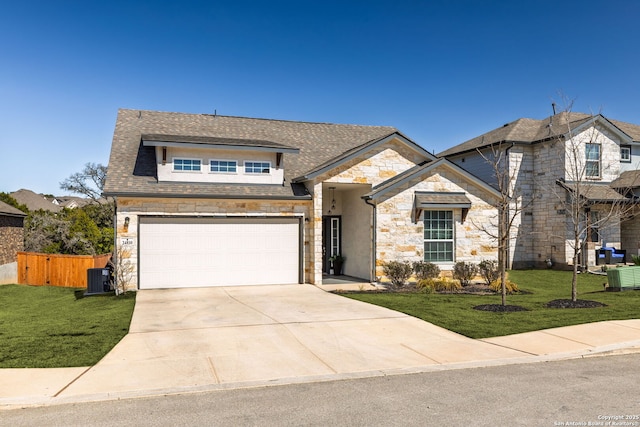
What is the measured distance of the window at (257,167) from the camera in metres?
18.7

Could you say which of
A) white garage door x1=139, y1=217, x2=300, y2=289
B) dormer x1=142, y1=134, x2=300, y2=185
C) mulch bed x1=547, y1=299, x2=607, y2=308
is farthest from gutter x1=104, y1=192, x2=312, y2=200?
mulch bed x1=547, y1=299, x2=607, y2=308

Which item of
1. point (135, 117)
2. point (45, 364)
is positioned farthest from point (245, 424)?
point (135, 117)

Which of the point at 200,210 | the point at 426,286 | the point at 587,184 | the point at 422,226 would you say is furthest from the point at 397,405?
the point at 587,184

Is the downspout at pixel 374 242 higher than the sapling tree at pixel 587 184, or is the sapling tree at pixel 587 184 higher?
the sapling tree at pixel 587 184

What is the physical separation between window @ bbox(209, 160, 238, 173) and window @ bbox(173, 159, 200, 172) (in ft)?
1.65

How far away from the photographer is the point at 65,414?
18.6ft

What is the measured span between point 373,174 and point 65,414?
14.8m

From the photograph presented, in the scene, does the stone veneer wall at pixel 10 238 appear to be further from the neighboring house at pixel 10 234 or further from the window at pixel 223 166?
the window at pixel 223 166

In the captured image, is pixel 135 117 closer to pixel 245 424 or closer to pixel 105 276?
pixel 105 276

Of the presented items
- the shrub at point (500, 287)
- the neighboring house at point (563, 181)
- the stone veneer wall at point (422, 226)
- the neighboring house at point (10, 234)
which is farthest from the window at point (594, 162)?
the neighboring house at point (10, 234)

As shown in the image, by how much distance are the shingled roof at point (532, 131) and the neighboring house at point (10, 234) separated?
23575 mm

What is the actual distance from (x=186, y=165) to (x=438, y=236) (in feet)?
31.9

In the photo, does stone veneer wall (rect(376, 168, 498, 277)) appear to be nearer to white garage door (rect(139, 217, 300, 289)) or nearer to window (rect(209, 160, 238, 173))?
white garage door (rect(139, 217, 300, 289))

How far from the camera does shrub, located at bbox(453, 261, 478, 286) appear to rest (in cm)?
1808
